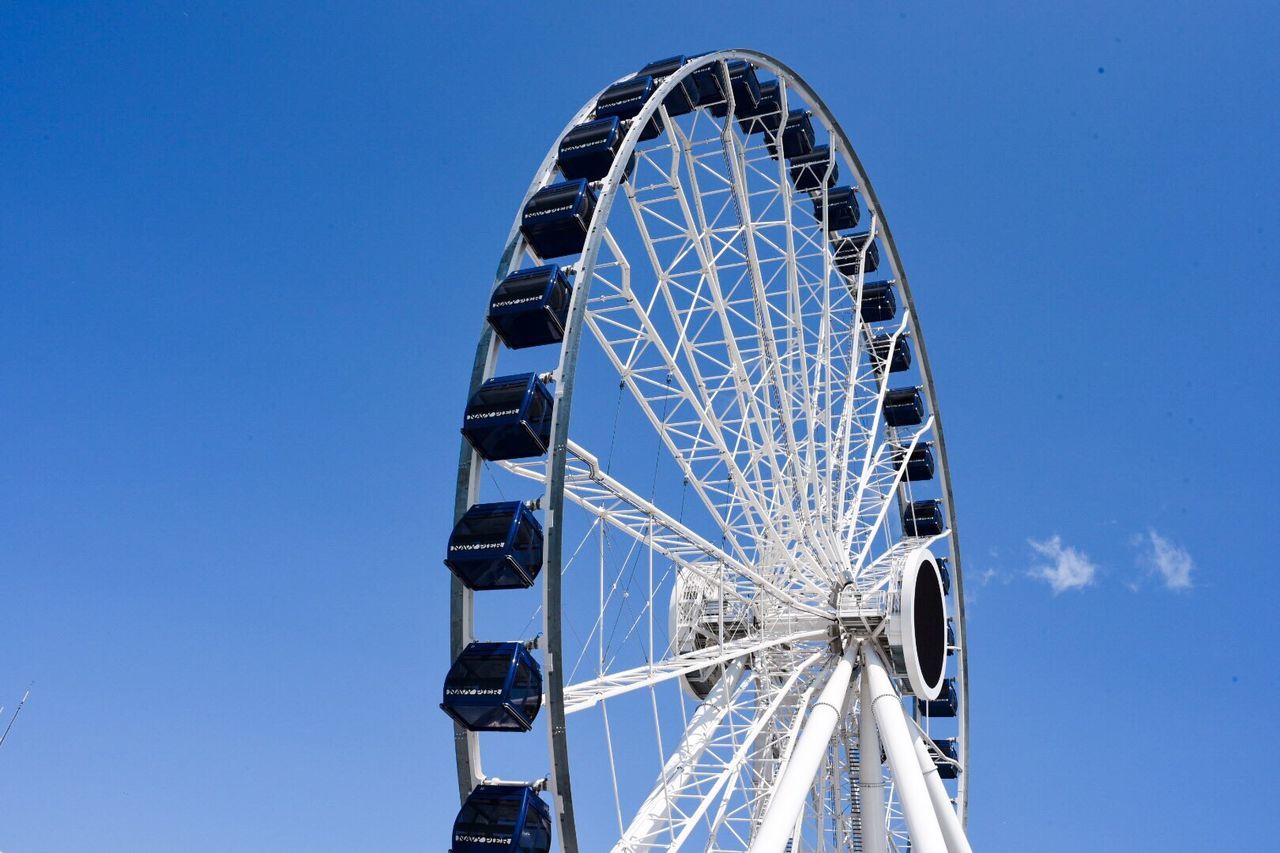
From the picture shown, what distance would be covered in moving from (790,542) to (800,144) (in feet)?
27.6

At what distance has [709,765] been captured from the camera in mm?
16438

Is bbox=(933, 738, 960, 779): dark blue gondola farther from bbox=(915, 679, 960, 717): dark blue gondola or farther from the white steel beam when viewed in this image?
the white steel beam

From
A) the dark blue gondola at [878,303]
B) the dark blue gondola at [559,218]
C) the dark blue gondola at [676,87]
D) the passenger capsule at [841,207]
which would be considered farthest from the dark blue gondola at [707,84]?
the dark blue gondola at [878,303]

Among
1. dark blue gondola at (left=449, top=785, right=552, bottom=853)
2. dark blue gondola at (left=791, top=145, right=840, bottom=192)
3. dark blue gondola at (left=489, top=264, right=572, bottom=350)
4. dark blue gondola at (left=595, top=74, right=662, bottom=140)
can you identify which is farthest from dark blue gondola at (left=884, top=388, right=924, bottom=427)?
dark blue gondola at (left=449, top=785, right=552, bottom=853)

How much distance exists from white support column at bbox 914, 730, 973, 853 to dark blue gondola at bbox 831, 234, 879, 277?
12.0 metres

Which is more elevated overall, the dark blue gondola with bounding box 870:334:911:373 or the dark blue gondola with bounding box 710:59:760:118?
the dark blue gondola with bounding box 710:59:760:118

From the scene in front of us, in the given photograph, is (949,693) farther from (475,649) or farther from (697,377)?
(475,649)

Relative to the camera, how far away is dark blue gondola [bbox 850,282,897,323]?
25.9 metres

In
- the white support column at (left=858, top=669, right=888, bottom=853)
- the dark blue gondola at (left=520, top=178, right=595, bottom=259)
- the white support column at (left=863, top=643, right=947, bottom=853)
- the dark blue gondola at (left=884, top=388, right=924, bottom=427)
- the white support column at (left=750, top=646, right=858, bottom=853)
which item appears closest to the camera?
the white support column at (left=750, top=646, right=858, bottom=853)

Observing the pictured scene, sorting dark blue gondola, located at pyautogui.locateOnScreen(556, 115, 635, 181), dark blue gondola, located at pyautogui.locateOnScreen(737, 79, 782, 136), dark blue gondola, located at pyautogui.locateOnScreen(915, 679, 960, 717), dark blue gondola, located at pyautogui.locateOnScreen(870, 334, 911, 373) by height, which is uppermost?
dark blue gondola, located at pyautogui.locateOnScreen(737, 79, 782, 136)

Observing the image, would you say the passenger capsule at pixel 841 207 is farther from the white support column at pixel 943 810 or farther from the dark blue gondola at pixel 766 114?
the white support column at pixel 943 810

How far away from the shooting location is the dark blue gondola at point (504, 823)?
34.7 ft

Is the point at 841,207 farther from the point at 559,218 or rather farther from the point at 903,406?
the point at 559,218

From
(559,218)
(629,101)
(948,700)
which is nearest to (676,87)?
(629,101)
